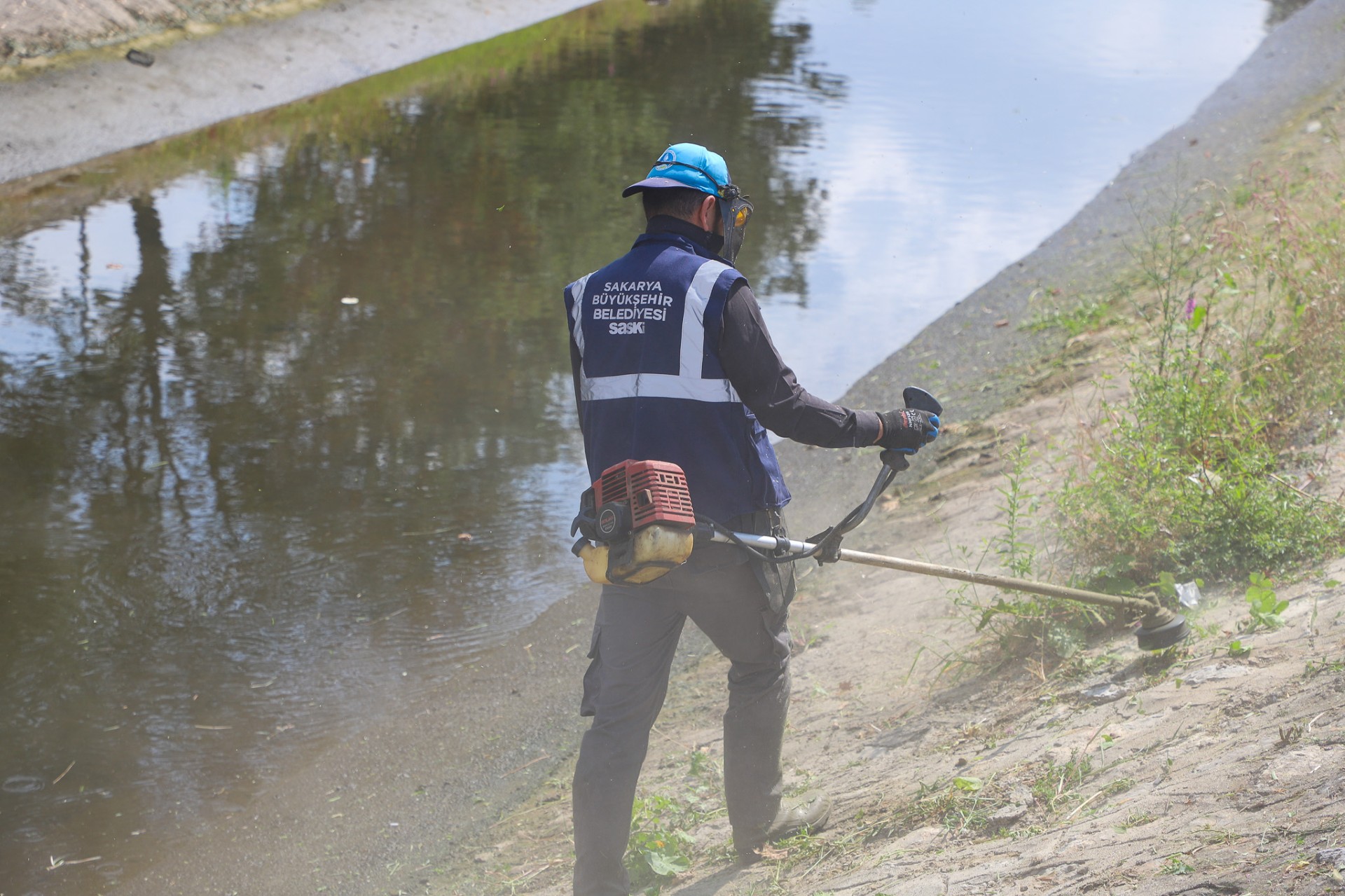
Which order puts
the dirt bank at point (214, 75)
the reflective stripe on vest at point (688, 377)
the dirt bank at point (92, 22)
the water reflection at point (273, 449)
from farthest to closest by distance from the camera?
the dirt bank at point (92, 22)
the dirt bank at point (214, 75)
the water reflection at point (273, 449)
the reflective stripe on vest at point (688, 377)

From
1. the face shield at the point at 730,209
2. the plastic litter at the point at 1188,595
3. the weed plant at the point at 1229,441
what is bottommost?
the plastic litter at the point at 1188,595

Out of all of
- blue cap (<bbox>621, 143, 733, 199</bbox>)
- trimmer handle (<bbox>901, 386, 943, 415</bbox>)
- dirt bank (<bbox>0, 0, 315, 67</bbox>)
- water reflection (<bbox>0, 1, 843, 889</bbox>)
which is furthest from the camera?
dirt bank (<bbox>0, 0, 315, 67</bbox>)

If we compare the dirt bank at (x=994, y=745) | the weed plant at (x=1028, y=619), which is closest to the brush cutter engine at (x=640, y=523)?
the dirt bank at (x=994, y=745)

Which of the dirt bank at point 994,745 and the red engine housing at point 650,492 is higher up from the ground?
the red engine housing at point 650,492

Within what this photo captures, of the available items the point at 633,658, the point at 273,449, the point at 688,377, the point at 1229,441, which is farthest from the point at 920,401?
the point at 273,449

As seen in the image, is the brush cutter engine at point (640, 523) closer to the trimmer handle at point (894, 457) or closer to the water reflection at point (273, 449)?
the trimmer handle at point (894, 457)

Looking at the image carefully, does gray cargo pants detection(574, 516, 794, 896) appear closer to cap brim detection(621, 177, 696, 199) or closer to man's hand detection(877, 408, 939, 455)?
man's hand detection(877, 408, 939, 455)

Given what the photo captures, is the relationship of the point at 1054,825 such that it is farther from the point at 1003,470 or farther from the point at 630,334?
the point at 1003,470

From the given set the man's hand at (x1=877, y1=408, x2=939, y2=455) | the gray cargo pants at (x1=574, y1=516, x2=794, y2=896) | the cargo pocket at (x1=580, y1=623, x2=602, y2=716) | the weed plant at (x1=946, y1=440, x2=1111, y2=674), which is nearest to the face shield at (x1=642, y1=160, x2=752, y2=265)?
the man's hand at (x1=877, y1=408, x2=939, y2=455)

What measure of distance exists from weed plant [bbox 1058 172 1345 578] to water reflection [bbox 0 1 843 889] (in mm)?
2421

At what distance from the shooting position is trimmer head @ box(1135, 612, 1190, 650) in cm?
358

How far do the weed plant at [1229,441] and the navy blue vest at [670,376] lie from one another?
1.76 meters

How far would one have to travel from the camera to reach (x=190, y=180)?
1006 centimetres

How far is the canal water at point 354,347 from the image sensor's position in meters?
4.51
